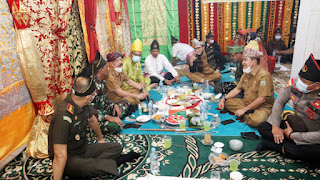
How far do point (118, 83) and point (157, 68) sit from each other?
68.6 inches

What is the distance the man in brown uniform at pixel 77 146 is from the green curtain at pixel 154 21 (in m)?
5.67

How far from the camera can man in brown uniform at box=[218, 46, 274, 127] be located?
3426 mm

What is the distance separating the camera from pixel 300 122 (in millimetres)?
2758

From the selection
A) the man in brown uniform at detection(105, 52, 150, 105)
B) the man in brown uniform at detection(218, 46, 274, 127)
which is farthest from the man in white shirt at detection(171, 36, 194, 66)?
the man in brown uniform at detection(218, 46, 274, 127)

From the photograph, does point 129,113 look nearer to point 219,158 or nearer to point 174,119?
point 174,119

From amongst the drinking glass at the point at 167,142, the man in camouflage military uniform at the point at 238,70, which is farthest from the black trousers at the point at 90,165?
the man in camouflage military uniform at the point at 238,70

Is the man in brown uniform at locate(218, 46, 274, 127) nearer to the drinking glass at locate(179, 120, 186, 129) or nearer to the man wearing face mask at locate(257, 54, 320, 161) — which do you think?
the man wearing face mask at locate(257, 54, 320, 161)

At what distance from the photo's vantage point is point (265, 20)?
776 cm

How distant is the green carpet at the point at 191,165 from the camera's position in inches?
99.7

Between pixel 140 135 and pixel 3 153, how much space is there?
182cm

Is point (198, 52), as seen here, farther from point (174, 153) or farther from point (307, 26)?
point (174, 153)

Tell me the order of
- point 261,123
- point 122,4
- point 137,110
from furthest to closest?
point 122,4, point 137,110, point 261,123

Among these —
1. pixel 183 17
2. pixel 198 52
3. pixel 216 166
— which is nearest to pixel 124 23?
pixel 183 17

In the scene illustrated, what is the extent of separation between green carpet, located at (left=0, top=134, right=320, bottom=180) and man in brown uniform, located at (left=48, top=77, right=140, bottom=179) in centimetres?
18
